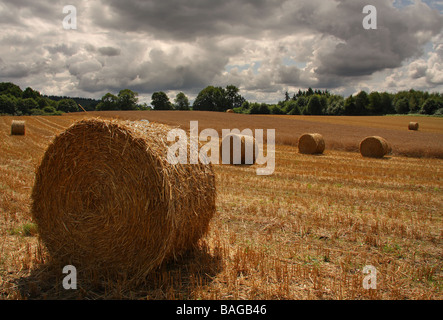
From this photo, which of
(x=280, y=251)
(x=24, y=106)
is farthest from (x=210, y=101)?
(x=280, y=251)

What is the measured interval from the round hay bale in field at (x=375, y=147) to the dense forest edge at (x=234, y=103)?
44.7 meters

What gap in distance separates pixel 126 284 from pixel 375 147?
1752 centimetres

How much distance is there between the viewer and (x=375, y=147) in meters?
18.2

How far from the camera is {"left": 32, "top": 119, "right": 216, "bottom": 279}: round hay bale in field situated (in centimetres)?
407

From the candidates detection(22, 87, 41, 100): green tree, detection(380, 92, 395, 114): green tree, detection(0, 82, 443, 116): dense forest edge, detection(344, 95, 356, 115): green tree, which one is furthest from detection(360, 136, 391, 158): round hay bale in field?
detection(22, 87, 41, 100): green tree

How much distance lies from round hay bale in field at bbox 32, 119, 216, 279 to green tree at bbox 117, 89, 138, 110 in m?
78.0

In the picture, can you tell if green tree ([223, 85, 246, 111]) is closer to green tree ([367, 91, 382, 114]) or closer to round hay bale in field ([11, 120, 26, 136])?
green tree ([367, 91, 382, 114])

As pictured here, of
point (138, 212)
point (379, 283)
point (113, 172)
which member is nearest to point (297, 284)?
point (379, 283)

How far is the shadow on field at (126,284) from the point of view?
12.2 feet

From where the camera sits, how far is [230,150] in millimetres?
14852

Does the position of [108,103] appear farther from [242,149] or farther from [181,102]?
[242,149]

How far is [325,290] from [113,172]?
306 cm

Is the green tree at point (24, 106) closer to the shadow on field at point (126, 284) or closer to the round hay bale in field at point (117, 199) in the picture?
the round hay bale in field at point (117, 199)
